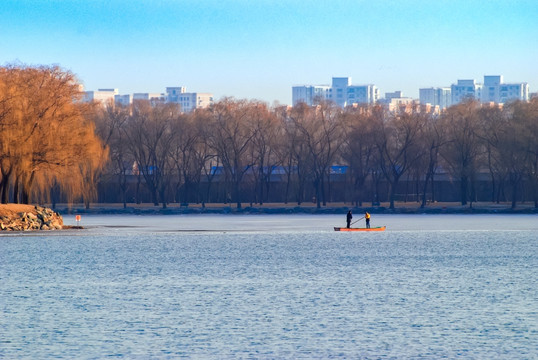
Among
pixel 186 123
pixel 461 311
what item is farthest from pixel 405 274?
pixel 186 123

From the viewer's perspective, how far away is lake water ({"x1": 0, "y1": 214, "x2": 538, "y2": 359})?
19844mm

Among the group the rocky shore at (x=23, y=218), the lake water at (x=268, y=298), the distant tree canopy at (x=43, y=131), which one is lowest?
the lake water at (x=268, y=298)

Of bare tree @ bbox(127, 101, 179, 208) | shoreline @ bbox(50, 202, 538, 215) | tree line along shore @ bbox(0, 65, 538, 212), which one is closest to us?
tree line along shore @ bbox(0, 65, 538, 212)

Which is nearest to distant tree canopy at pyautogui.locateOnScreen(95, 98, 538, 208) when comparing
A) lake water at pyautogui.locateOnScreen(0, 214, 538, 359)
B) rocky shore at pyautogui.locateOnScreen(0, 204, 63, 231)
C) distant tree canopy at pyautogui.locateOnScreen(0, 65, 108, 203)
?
rocky shore at pyautogui.locateOnScreen(0, 204, 63, 231)

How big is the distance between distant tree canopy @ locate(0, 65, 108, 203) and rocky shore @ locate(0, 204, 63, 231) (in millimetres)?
948

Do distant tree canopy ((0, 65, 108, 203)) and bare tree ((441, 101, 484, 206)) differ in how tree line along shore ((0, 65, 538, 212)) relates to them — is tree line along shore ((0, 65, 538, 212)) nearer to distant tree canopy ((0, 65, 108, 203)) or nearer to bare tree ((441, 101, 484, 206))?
bare tree ((441, 101, 484, 206))

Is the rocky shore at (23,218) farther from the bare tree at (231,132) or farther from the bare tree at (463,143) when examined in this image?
the bare tree at (463,143)

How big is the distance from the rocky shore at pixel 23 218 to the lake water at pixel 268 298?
3115 mm

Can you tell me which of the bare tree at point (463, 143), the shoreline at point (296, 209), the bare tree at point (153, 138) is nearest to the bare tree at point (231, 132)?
the shoreline at point (296, 209)

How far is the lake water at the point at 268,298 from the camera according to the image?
19.8 meters

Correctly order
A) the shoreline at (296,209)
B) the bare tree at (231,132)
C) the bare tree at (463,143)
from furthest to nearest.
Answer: the bare tree at (231,132)
the shoreline at (296,209)
the bare tree at (463,143)

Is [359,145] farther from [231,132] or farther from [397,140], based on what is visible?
[231,132]

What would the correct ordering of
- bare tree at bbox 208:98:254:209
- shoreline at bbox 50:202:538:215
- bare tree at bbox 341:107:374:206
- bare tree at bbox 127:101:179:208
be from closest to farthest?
shoreline at bbox 50:202:538:215 → bare tree at bbox 341:107:374:206 → bare tree at bbox 208:98:254:209 → bare tree at bbox 127:101:179:208

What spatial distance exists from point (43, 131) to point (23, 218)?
17.5ft
